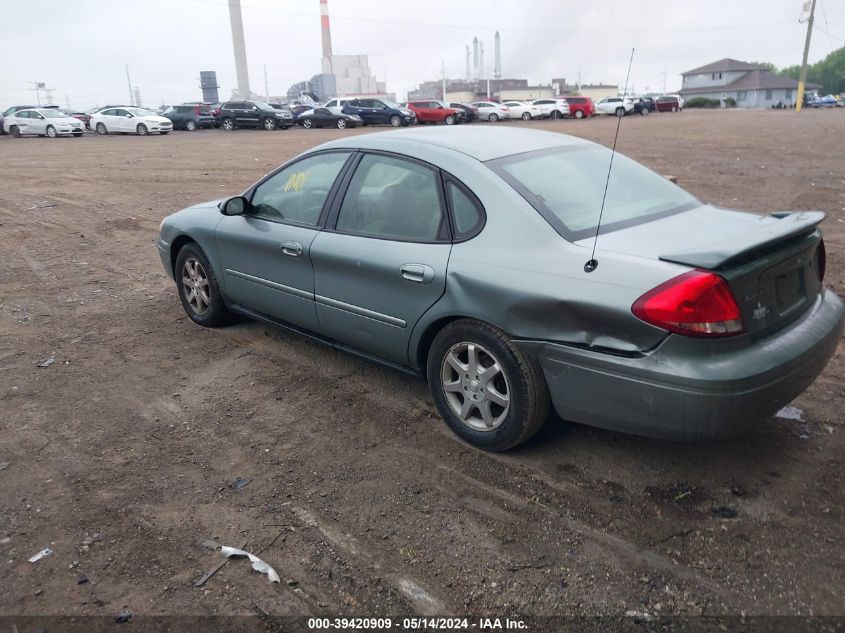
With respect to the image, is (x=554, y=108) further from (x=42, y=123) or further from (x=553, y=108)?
(x=42, y=123)

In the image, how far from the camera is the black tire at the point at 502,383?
3.32 metres

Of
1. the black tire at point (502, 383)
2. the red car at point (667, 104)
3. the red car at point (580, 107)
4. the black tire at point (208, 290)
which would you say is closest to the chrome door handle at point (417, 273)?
the black tire at point (502, 383)

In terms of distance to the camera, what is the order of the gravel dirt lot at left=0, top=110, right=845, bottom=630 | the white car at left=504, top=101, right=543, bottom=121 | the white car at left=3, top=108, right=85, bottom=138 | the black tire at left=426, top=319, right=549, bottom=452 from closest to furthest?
the gravel dirt lot at left=0, top=110, right=845, bottom=630 < the black tire at left=426, top=319, right=549, bottom=452 < the white car at left=3, top=108, right=85, bottom=138 < the white car at left=504, top=101, right=543, bottom=121

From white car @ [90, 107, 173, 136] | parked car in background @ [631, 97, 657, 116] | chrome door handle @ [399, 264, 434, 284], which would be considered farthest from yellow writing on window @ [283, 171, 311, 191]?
parked car in background @ [631, 97, 657, 116]

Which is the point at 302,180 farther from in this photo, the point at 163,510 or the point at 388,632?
the point at 388,632

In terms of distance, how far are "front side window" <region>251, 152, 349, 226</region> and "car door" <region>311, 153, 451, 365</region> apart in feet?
0.71

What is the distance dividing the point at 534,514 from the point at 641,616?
700 millimetres

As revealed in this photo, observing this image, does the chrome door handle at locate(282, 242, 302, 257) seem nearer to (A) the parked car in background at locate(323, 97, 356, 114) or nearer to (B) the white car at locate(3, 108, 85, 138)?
(B) the white car at locate(3, 108, 85, 138)

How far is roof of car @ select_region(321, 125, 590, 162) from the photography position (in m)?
3.93

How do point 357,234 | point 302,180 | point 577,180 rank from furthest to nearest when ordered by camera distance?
point 302,180 < point 357,234 < point 577,180

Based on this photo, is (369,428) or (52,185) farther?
(52,185)

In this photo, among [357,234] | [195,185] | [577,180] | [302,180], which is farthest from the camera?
[195,185]

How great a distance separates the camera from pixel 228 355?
201 inches

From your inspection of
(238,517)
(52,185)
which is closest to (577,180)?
(238,517)
